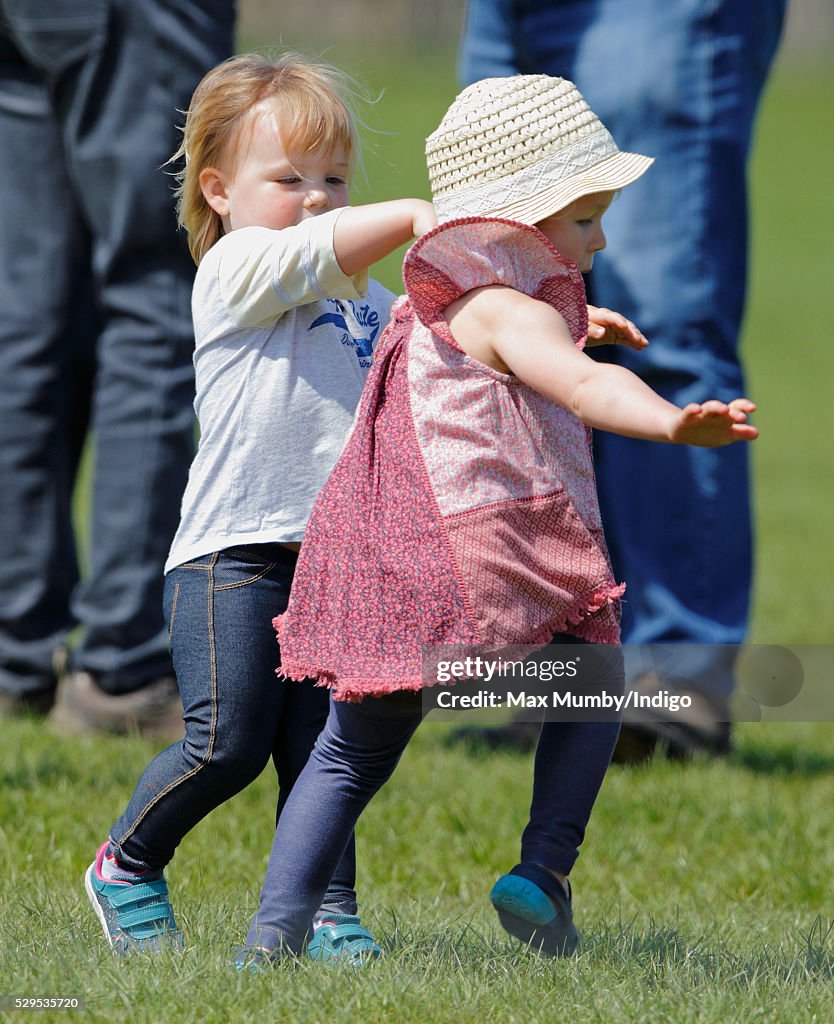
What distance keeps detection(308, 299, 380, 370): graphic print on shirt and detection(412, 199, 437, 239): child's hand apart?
324 mm

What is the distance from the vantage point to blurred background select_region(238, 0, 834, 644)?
7.24 meters

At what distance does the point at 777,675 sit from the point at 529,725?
2.80ft

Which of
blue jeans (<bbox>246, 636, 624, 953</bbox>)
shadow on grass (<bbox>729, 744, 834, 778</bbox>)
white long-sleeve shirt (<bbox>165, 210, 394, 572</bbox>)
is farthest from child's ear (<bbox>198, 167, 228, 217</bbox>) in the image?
shadow on grass (<bbox>729, 744, 834, 778</bbox>)

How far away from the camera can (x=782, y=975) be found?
9.39ft

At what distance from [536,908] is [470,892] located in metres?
1.00

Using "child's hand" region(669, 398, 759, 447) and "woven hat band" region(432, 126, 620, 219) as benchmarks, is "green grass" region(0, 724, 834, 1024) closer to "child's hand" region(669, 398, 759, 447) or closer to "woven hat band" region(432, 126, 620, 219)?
"child's hand" region(669, 398, 759, 447)

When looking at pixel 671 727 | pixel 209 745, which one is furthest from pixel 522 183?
pixel 671 727

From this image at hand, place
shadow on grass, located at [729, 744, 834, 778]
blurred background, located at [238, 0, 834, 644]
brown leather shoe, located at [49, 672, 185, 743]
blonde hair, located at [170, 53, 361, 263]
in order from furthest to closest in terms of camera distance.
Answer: blurred background, located at [238, 0, 834, 644] → brown leather shoe, located at [49, 672, 185, 743] → shadow on grass, located at [729, 744, 834, 778] → blonde hair, located at [170, 53, 361, 263]

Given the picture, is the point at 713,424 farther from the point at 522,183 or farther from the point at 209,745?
the point at 209,745

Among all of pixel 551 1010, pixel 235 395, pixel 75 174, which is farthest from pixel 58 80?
pixel 551 1010

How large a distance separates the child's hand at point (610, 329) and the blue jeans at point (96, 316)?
1975 millimetres

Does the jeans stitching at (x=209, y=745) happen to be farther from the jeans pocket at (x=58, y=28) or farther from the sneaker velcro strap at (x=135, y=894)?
the jeans pocket at (x=58, y=28)

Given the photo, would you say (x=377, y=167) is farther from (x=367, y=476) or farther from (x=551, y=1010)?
(x=551, y=1010)

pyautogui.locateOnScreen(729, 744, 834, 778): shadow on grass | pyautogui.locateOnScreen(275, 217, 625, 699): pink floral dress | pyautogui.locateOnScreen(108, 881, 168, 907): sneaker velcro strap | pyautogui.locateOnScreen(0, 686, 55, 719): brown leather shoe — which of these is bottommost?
pyautogui.locateOnScreen(0, 686, 55, 719): brown leather shoe
